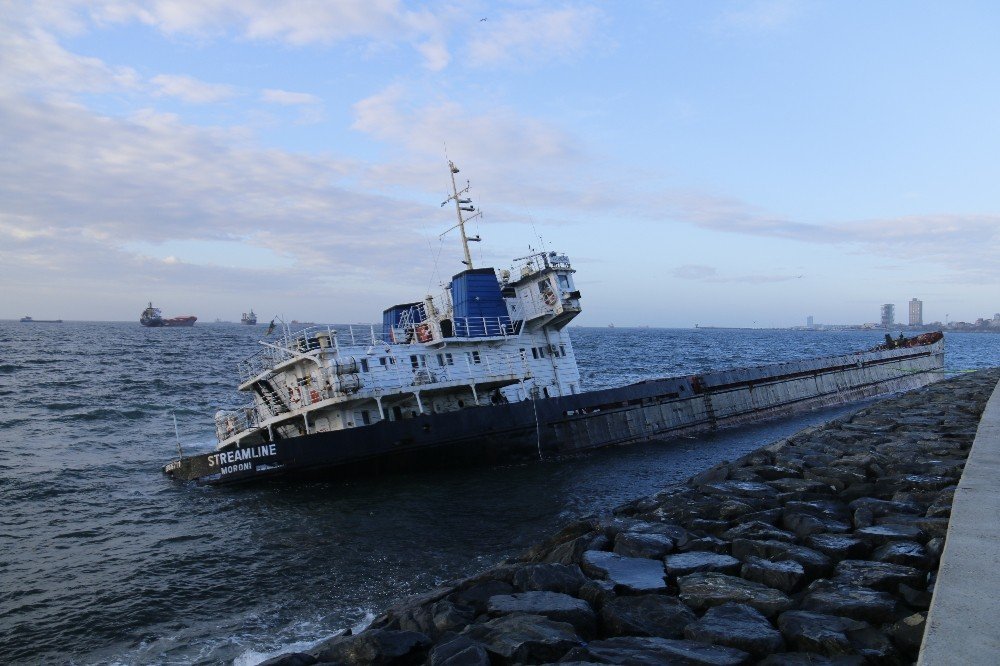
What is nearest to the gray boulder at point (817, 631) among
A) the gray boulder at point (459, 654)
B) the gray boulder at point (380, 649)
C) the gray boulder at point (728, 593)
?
the gray boulder at point (728, 593)

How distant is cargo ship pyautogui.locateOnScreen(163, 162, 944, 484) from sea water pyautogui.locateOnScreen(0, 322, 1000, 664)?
2.90 feet

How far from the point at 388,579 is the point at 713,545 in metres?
6.99

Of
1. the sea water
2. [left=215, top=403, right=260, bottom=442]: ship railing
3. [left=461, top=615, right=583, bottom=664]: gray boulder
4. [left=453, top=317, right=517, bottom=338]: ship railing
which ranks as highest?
[left=453, top=317, right=517, bottom=338]: ship railing

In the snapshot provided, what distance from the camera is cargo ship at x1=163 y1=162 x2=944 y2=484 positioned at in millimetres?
21078

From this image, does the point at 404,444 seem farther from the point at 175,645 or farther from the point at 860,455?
the point at 860,455

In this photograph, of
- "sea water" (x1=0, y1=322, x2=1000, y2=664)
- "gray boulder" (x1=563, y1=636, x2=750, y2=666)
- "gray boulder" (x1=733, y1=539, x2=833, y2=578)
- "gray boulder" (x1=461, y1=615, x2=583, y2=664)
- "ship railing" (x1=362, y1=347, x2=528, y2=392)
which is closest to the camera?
"gray boulder" (x1=563, y1=636, x2=750, y2=666)

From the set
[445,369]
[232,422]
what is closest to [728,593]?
[445,369]

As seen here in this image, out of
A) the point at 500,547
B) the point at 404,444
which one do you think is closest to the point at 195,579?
the point at 500,547

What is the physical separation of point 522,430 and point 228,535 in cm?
1075

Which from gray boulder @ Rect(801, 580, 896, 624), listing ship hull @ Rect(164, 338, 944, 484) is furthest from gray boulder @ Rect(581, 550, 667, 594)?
listing ship hull @ Rect(164, 338, 944, 484)

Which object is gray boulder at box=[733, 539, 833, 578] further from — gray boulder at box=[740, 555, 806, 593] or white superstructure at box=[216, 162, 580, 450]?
white superstructure at box=[216, 162, 580, 450]

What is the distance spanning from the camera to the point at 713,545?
24.8 feet

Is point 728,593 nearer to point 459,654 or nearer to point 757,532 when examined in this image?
point 757,532

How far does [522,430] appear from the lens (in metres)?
23.3
